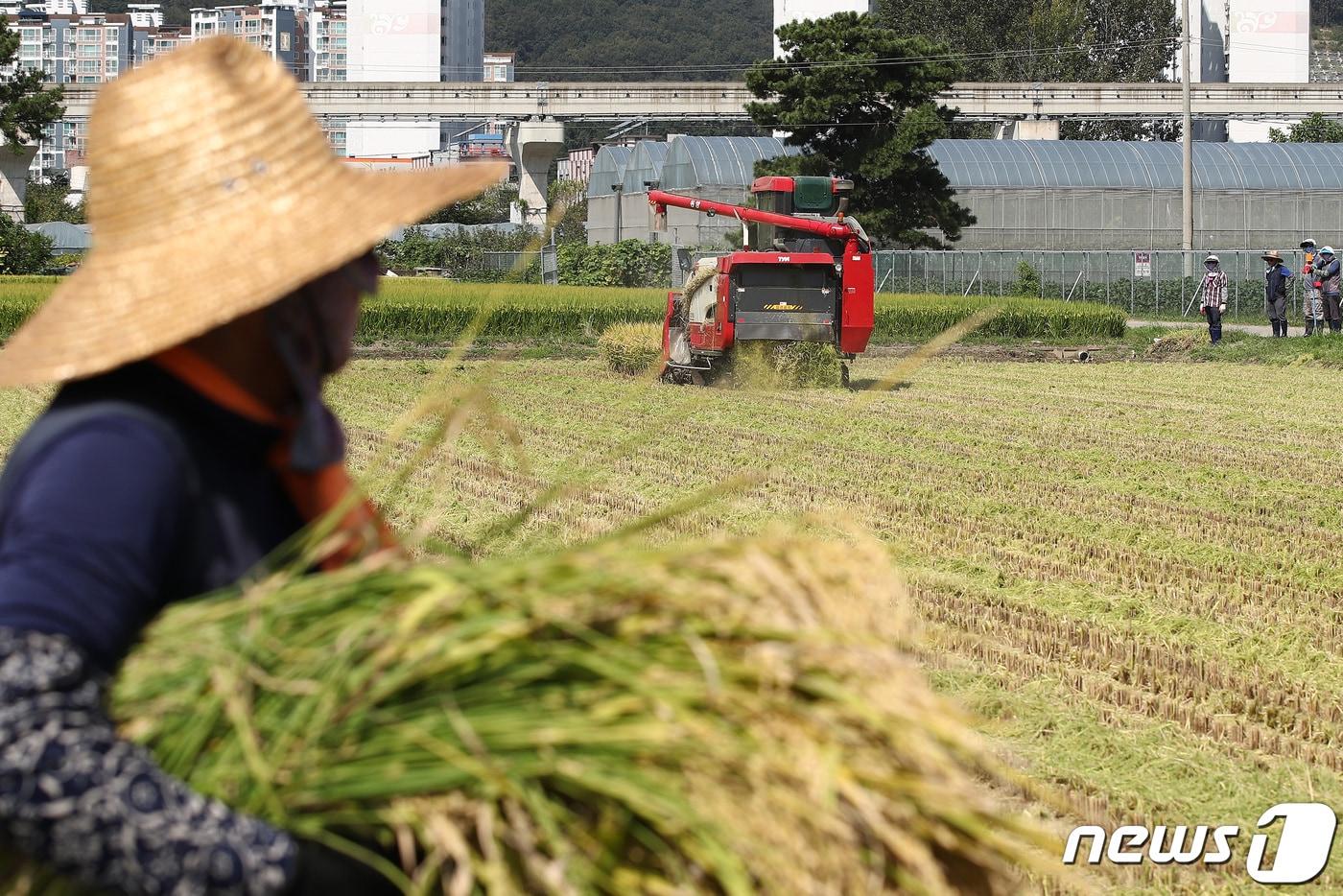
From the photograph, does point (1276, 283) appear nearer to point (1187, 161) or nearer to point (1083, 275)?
point (1187, 161)

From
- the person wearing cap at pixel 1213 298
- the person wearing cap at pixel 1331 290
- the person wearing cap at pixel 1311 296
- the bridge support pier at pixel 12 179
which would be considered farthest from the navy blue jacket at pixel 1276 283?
the bridge support pier at pixel 12 179

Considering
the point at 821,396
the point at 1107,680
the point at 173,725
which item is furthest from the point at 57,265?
the point at 173,725

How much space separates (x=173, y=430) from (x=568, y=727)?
52 centimetres

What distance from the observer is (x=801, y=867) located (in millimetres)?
1656

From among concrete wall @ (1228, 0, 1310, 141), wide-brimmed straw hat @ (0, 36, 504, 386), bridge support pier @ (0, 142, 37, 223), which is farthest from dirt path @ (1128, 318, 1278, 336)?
concrete wall @ (1228, 0, 1310, 141)

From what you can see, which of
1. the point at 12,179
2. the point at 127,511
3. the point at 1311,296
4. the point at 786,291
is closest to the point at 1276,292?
the point at 1311,296

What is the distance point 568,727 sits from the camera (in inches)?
65.1

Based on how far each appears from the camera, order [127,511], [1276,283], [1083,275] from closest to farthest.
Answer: [127,511] < [1276,283] < [1083,275]

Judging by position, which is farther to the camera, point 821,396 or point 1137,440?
point 821,396

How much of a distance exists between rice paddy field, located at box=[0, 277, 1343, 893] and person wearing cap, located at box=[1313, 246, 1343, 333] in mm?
7433

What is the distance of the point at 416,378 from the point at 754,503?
1140cm

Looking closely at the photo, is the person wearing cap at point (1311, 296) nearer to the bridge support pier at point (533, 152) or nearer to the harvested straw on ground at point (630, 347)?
the harvested straw on ground at point (630, 347)

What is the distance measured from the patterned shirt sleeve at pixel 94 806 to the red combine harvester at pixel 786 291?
16.3 metres

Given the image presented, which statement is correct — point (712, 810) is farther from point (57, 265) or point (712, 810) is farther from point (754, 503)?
point (57, 265)
